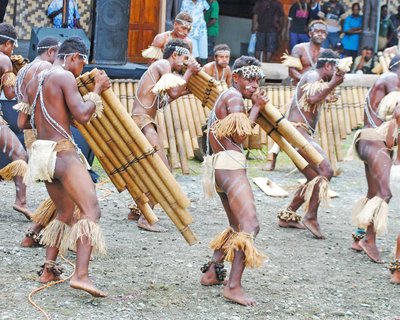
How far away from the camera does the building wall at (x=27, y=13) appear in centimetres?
1762

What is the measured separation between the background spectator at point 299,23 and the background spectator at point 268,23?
0.29 metres

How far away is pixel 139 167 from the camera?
25.0ft

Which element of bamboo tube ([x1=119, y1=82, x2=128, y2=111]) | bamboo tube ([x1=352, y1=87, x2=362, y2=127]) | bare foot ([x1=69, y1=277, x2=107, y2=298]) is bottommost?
bare foot ([x1=69, y1=277, x2=107, y2=298])

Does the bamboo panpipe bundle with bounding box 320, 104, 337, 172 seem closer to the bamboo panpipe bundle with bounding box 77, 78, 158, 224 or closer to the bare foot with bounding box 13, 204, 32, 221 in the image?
the bare foot with bounding box 13, 204, 32, 221

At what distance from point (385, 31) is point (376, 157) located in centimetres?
1310

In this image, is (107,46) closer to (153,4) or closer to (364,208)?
(153,4)

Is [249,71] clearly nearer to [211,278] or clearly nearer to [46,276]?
[211,278]

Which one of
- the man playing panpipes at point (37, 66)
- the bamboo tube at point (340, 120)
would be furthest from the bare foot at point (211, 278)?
the bamboo tube at point (340, 120)

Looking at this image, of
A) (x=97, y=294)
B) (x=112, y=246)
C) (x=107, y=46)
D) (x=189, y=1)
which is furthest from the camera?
(x=189, y=1)

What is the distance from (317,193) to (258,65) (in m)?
2.34

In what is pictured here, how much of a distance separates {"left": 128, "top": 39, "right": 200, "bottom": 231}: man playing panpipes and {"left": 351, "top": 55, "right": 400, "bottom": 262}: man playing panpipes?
1812mm

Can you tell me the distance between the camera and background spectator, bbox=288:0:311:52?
19.1 metres

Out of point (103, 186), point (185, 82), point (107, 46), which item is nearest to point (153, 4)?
point (107, 46)

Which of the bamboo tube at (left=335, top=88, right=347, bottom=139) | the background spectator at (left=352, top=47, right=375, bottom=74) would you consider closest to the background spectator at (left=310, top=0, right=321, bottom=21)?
the background spectator at (left=352, top=47, right=375, bottom=74)
